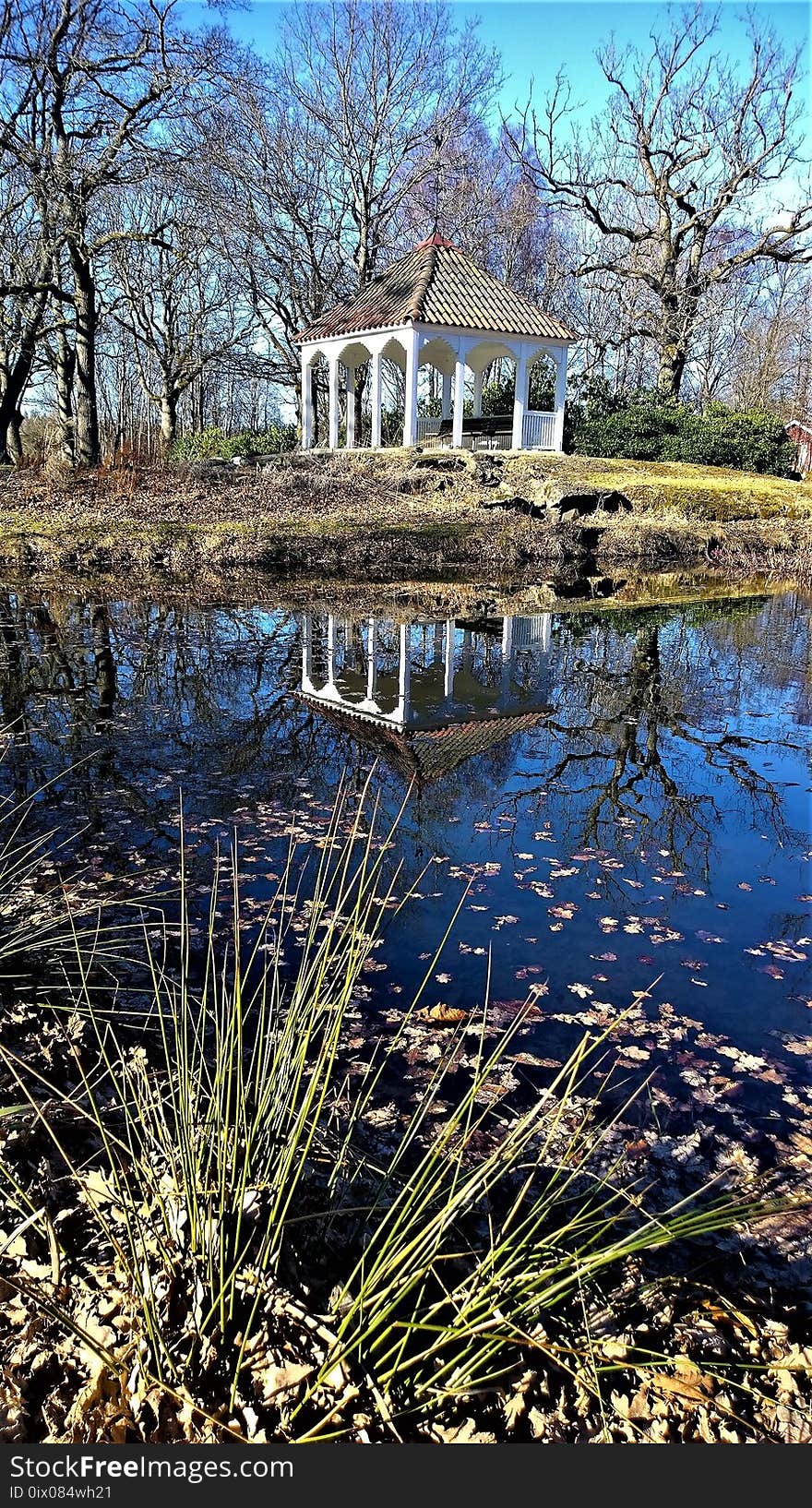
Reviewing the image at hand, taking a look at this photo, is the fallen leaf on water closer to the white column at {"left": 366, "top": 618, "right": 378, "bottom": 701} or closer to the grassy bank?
the white column at {"left": 366, "top": 618, "right": 378, "bottom": 701}

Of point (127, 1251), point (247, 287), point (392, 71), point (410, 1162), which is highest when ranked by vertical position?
point (392, 71)

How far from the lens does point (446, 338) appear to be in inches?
919

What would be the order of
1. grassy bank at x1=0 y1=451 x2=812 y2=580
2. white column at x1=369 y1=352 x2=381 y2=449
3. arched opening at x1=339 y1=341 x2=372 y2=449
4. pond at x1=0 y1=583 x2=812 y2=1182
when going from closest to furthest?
pond at x1=0 y1=583 x2=812 y2=1182
grassy bank at x1=0 y1=451 x2=812 y2=580
white column at x1=369 y1=352 x2=381 y2=449
arched opening at x1=339 y1=341 x2=372 y2=449

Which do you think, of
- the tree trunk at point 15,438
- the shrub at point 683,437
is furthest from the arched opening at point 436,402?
the tree trunk at point 15,438

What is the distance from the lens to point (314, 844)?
545 centimetres

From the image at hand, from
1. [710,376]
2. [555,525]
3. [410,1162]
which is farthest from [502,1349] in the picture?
[710,376]

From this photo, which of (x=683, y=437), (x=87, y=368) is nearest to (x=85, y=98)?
(x=87, y=368)

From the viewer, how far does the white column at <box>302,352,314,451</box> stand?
27344 mm

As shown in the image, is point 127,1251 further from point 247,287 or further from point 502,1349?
point 247,287

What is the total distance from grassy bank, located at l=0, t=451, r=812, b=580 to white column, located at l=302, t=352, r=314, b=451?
5.51m

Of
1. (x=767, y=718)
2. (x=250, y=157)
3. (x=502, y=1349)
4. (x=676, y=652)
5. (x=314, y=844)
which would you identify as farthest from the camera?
(x=250, y=157)

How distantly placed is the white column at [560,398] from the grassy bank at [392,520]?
258cm

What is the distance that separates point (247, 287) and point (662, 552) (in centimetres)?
2000

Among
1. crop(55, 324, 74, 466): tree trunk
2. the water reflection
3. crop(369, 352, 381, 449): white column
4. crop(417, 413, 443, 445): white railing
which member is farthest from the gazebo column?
the water reflection
